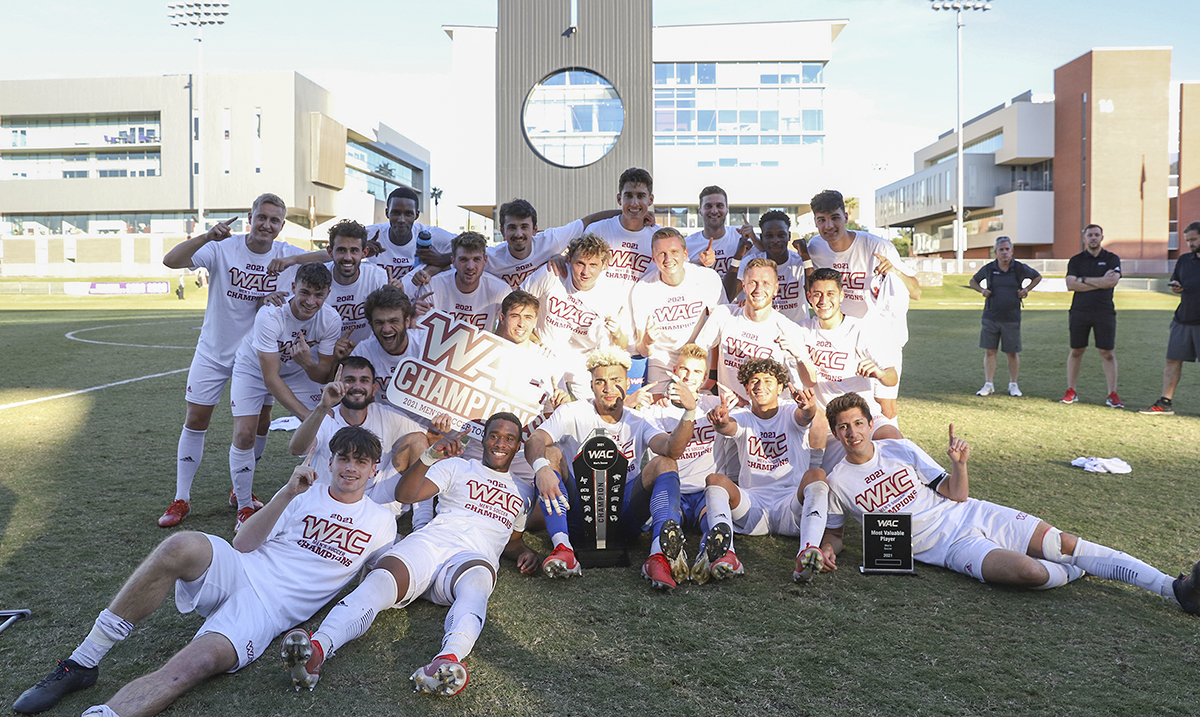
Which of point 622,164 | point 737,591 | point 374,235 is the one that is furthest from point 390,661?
point 622,164

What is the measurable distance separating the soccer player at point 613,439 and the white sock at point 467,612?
1.78ft

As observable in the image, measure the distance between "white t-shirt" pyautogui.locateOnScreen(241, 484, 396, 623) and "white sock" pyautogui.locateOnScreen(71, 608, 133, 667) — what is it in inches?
19.2

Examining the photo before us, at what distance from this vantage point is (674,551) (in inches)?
160

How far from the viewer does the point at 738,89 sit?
48.6 meters

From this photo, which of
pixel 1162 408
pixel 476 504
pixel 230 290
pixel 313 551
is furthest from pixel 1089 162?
pixel 313 551

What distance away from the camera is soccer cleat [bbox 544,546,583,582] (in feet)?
13.3

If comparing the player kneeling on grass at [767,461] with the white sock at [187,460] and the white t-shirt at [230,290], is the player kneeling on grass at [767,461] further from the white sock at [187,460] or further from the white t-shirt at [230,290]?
the white sock at [187,460]

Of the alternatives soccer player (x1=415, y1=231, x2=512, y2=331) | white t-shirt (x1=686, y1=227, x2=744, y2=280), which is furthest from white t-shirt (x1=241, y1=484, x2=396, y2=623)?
white t-shirt (x1=686, y1=227, x2=744, y2=280)

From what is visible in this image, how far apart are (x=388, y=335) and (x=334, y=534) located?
5.55 feet

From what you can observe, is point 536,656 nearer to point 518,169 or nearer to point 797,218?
point 518,169

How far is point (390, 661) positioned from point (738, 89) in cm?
4992

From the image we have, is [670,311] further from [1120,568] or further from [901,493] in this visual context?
[1120,568]

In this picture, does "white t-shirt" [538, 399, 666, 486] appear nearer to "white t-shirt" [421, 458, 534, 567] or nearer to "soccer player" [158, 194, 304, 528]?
"white t-shirt" [421, 458, 534, 567]

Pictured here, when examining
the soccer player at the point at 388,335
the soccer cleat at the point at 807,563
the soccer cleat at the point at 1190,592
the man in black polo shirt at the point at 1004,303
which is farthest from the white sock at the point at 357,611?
the man in black polo shirt at the point at 1004,303
